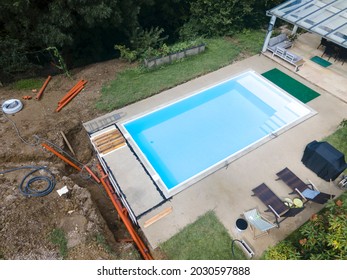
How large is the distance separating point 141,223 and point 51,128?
635cm

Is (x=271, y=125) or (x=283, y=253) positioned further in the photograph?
(x=271, y=125)

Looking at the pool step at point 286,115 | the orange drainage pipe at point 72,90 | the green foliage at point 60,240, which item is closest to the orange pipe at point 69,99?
the orange drainage pipe at point 72,90

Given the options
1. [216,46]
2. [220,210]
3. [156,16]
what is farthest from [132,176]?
[156,16]

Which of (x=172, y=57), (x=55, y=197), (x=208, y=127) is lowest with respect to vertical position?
(x=55, y=197)

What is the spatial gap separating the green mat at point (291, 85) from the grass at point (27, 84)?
13248 mm

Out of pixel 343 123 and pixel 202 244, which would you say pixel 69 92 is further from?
pixel 343 123

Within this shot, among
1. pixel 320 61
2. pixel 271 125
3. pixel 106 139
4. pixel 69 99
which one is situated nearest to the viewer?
pixel 106 139

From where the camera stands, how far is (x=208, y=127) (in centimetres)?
1279

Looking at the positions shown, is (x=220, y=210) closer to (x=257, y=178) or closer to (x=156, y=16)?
(x=257, y=178)

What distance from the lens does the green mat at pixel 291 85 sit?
1395 cm

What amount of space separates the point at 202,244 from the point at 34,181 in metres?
6.83

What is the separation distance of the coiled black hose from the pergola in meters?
14.6

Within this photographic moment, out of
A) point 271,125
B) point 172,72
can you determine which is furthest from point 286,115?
point 172,72

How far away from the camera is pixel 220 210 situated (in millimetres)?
9469
